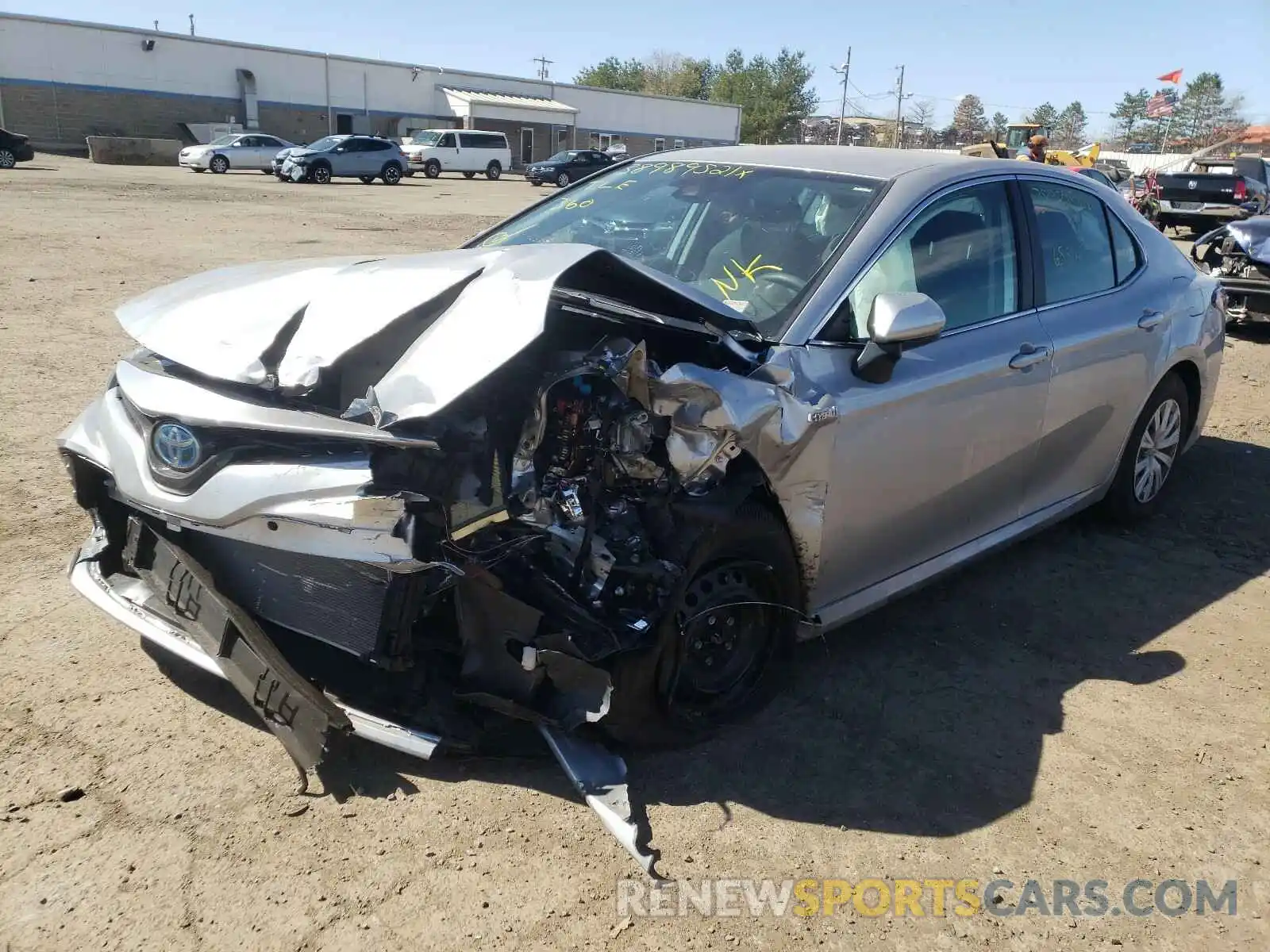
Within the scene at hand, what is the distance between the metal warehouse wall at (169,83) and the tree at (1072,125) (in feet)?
203

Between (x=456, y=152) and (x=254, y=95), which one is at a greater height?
(x=254, y=95)

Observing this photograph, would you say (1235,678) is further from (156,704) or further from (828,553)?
(156,704)

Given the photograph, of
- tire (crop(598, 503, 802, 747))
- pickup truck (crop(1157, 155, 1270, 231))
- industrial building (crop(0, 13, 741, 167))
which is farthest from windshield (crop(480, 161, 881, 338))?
industrial building (crop(0, 13, 741, 167))

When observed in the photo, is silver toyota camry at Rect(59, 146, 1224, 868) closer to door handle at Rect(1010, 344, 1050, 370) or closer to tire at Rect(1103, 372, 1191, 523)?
door handle at Rect(1010, 344, 1050, 370)

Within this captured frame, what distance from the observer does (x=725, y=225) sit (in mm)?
3783

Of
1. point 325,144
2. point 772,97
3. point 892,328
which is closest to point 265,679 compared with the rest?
point 892,328

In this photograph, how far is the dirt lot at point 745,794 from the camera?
96.6 inches

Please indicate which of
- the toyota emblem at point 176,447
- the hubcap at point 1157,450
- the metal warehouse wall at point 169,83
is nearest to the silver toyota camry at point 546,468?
the toyota emblem at point 176,447

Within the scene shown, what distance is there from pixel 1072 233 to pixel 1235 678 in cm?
202

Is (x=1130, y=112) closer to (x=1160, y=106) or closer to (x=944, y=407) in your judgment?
(x=1160, y=106)

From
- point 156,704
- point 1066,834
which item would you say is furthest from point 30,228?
point 1066,834

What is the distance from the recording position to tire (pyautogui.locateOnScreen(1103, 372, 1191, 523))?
494cm

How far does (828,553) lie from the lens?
3.29m

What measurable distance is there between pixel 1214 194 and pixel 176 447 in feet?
73.3
